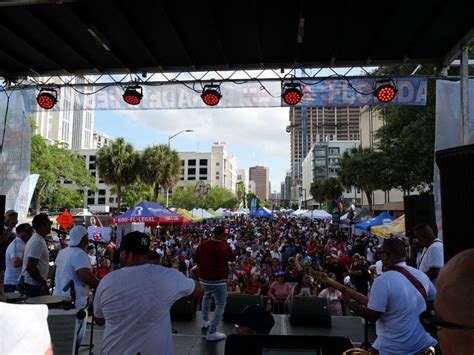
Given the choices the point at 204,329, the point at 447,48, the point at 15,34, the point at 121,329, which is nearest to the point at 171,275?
the point at 121,329

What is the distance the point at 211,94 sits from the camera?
920 cm

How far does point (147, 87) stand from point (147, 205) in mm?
9896

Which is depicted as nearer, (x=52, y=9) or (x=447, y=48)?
(x=52, y=9)

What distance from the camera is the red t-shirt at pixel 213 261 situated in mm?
6055

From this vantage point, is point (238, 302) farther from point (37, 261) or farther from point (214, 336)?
point (37, 261)

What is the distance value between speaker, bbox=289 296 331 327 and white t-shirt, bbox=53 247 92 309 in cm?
389

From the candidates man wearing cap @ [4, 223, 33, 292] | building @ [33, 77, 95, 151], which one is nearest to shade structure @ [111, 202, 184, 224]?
man wearing cap @ [4, 223, 33, 292]

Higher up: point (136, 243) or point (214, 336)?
point (136, 243)

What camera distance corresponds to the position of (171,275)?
3.09 metres

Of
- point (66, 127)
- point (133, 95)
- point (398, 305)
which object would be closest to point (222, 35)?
point (133, 95)

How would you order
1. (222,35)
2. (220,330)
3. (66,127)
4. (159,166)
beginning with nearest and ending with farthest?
(220,330) → (222,35) → (159,166) → (66,127)

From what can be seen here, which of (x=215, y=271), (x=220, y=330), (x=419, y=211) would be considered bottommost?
(x=220, y=330)

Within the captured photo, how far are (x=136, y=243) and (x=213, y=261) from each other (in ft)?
A: 9.93

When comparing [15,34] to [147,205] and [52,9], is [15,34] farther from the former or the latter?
[147,205]
